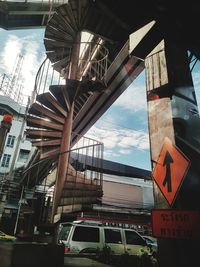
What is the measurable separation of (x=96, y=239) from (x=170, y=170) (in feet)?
14.3

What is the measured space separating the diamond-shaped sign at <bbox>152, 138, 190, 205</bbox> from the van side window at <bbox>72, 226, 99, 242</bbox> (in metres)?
Result: 3.89

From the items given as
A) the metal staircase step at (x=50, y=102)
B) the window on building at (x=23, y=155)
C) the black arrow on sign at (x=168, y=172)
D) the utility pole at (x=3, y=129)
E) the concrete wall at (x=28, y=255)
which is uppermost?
the window on building at (x=23, y=155)

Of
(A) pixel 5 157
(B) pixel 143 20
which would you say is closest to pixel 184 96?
(B) pixel 143 20

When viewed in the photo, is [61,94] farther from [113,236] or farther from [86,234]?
[113,236]

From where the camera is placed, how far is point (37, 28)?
1180cm

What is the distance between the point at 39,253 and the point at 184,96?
2.73m

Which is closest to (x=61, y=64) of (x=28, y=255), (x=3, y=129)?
(x=3, y=129)

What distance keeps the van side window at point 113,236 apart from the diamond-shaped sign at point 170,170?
4.21 m

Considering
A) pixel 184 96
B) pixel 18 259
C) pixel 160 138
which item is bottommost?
pixel 18 259

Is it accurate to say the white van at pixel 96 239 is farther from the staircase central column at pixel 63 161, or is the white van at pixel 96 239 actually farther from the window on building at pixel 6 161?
the window on building at pixel 6 161

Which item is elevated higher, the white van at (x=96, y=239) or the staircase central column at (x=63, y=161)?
the staircase central column at (x=63, y=161)

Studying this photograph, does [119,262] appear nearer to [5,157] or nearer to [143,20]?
[143,20]

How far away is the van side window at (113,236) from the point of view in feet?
18.7

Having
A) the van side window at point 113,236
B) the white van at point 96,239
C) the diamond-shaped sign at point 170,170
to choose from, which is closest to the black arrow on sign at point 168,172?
the diamond-shaped sign at point 170,170
